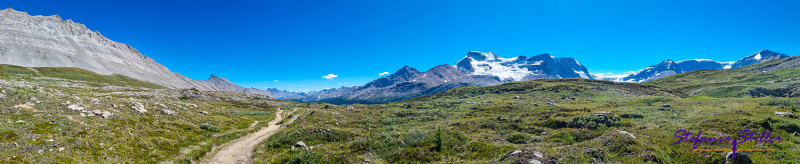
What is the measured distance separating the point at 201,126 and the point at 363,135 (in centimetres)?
2118

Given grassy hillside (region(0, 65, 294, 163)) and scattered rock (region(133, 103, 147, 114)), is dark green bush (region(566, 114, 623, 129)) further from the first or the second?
scattered rock (region(133, 103, 147, 114))

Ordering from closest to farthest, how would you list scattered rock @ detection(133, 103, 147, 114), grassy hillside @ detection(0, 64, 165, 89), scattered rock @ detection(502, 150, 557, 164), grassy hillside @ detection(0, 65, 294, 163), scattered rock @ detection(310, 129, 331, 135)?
1. scattered rock @ detection(502, 150, 557, 164)
2. grassy hillside @ detection(0, 65, 294, 163)
3. scattered rock @ detection(310, 129, 331, 135)
4. scattered rock @ detection(133, 103, 147, 114)
5. grassy hillside @ detection(0, 64, 165, 89)

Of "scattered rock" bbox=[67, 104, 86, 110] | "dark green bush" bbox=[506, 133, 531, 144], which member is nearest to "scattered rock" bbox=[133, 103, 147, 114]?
"scattered rock" bbox=[67, 104, 86, 110]

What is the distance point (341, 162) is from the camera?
1942 cm

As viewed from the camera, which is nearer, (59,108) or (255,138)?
(59,108)

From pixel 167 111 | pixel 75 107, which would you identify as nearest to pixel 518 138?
pixel 75 107

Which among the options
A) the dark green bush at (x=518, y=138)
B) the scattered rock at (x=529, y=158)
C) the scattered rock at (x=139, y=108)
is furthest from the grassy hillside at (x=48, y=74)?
the scattered rock at (x=529, y=158)

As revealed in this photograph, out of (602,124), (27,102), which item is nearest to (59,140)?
(27,102)

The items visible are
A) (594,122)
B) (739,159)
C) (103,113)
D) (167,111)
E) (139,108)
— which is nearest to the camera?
(739,159)

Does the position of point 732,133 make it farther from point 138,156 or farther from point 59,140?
point 59,140

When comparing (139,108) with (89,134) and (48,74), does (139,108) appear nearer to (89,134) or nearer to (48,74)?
(89,134)

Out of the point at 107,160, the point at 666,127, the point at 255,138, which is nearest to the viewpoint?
the point at 107,160

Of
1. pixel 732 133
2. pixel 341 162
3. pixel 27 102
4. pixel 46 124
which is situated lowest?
pixel 341 162

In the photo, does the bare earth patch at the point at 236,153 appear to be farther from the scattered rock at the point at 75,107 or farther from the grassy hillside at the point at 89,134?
the scattered rock at the point at 75,107
